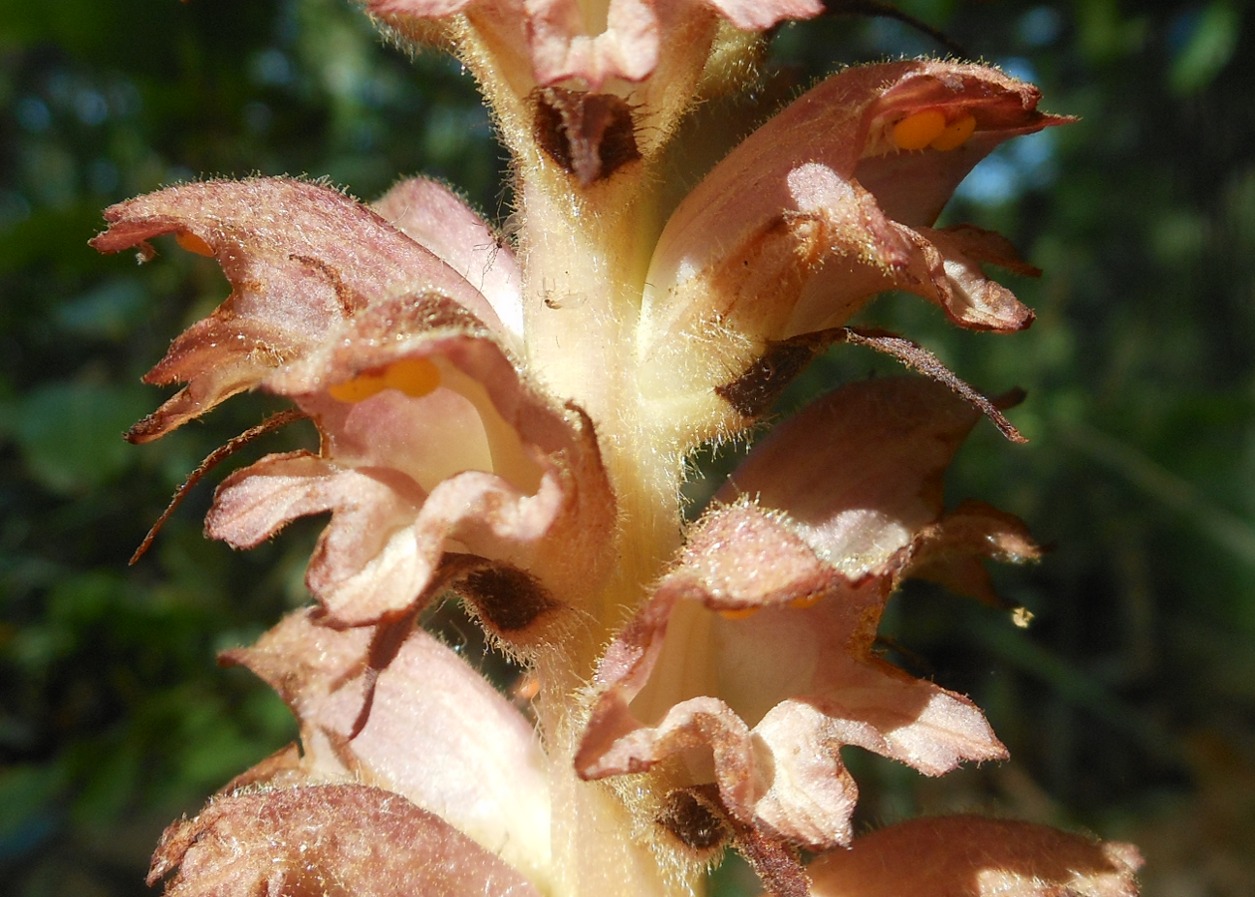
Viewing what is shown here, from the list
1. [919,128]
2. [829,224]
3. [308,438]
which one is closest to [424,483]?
[829,224]

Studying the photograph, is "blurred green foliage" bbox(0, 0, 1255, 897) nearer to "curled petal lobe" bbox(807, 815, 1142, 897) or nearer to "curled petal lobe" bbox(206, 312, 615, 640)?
"curled petal lobe" bbox(807, 815, 1142, 897)

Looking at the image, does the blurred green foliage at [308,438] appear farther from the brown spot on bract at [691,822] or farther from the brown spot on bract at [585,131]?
the brown spot on bract at [585,131]

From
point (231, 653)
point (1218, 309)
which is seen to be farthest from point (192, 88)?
point (1218, 309)

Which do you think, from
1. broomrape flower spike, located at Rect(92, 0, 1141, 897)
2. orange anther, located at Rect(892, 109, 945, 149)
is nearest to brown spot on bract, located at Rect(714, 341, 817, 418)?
broomrape flower spike, located at Rect(92, 0, 1141, 897)

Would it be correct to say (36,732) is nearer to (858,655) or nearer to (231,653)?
(231,653)

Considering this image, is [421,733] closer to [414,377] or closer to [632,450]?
[632,450]

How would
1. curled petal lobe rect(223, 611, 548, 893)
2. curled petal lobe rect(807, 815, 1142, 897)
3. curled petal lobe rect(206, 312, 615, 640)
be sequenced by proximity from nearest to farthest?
curled petal lobe rect(206, 312, 615, 640), curled petal lobe rect(807, 815, 1142, 897), curled petal lobe rect(223, 611, 548, 893)

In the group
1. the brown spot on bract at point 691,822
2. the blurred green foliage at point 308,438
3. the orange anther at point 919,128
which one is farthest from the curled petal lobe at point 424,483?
the blurred green foliage at point 308,438
